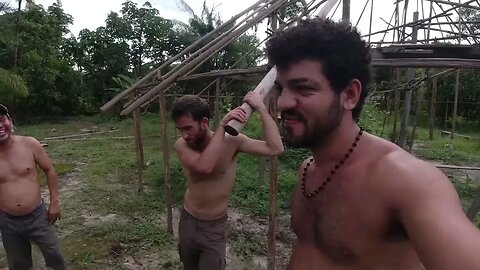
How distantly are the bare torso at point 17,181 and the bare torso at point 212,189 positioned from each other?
1.45 meters

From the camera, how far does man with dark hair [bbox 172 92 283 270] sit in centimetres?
261

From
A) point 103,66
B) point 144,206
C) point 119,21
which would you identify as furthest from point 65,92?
point 144,206

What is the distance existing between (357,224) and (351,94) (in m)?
0.37

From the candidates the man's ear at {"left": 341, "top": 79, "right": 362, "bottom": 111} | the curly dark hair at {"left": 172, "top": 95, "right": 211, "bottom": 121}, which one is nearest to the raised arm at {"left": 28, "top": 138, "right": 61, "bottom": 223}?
the curly dark hair at {"left": 172, "top": 95, "right": 211, "bottom": 121}

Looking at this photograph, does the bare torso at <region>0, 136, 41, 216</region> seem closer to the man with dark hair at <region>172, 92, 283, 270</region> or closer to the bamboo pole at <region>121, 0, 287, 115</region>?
the bamboo pole at <region>121, 0, 287, 115</region>

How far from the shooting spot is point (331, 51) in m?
1.17

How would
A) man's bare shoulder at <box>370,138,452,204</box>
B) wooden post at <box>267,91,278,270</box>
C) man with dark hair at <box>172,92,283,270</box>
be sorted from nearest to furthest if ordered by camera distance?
man's bare shoulder at <box>370,138,452,204</box> < man with dark hair at <box>172,92,283,270</box> < wooden post at <box>267,91,278,270</box>

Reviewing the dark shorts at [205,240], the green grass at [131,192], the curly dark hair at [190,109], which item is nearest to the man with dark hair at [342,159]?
the curly dark hair at [190,109]

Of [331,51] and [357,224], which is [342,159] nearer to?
[357,224]

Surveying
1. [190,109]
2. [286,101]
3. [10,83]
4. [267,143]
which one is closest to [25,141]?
[190,109]

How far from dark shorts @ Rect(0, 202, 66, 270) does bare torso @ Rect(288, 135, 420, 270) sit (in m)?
2.83

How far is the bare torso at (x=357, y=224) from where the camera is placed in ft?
3.59

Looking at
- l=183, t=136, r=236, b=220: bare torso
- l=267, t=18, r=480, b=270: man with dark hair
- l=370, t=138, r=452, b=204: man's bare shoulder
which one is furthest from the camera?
l=183, t=136, r=236, b=220: bare torso

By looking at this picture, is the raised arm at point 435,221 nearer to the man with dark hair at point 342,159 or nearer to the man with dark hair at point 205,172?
the man with dark hair at point 342,159
